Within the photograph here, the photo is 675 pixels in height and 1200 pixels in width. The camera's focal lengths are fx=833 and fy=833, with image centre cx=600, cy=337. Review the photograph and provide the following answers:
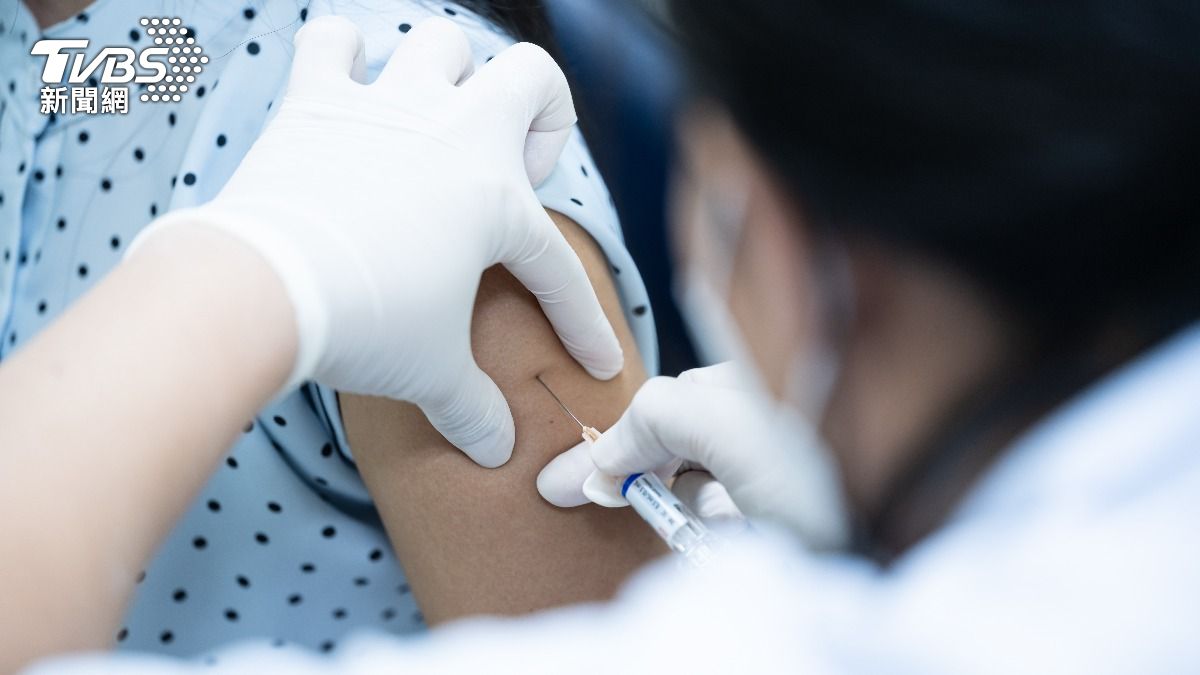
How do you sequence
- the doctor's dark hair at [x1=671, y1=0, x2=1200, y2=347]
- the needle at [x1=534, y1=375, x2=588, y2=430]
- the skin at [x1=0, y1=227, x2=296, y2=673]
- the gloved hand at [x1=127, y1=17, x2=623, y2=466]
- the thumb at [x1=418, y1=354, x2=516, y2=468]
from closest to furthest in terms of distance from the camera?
the doctor's dark hair at [x1=671, y1=0, x2=1200, y2=347], the skin at [x1=0, y1=227, x2=296, y2=673], the gloved hand at [x1=127, y1=17, x2=623, y2=466], the thumb at [x1=418, y1=354, x2=516, y2=468], the needle at [x1=534, y1=375, x2=588, y2=430]

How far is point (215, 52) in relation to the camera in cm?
106

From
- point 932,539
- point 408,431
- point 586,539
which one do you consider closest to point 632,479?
point 586,539

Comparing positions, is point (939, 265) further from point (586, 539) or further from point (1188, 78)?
point (586, 539)

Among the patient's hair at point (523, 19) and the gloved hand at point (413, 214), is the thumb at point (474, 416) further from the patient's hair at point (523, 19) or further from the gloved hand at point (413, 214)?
the patient's hair at point (523, 19)

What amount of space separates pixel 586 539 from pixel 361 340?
1.24 ft

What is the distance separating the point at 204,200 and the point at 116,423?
0.47m

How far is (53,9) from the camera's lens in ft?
3.71

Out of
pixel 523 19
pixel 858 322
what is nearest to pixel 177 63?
pixel 523 19

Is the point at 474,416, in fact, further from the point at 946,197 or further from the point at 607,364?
the point at 946,197

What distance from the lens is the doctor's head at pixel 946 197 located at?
0.42 metres

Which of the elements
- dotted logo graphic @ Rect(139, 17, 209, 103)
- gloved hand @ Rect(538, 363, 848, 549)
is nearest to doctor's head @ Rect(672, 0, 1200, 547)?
gloved hand @ Rect(538, 363, 848, 549)

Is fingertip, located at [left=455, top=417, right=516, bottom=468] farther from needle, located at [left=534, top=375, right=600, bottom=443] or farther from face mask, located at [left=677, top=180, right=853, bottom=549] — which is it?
face mask, located at [left=677, top=180, right=853, bottom=549]

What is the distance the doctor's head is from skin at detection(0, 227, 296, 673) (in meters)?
0.39

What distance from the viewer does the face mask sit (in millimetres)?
580
